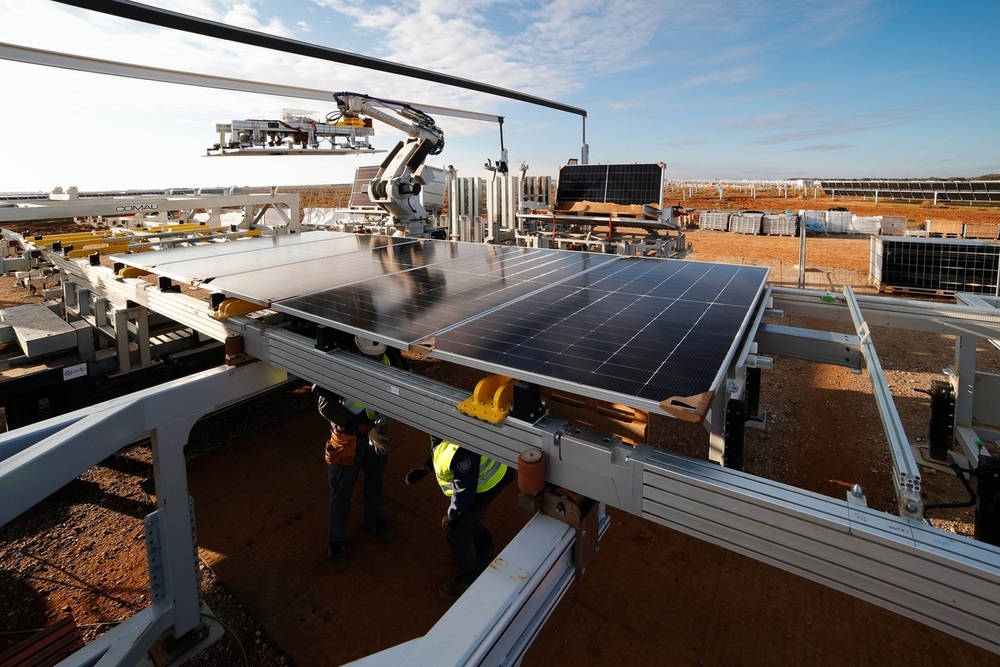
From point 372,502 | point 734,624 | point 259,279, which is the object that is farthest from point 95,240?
point 734,624

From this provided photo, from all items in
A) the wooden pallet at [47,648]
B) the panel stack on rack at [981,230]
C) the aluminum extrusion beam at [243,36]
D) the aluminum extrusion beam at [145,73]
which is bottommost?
the wooden pallet at [47,648]

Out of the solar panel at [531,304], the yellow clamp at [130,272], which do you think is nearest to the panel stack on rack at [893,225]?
the solar panel at [531,304]

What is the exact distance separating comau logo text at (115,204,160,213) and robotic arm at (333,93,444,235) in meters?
3.58

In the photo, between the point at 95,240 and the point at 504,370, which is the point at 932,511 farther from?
the point at 95,240

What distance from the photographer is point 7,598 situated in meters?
4.27

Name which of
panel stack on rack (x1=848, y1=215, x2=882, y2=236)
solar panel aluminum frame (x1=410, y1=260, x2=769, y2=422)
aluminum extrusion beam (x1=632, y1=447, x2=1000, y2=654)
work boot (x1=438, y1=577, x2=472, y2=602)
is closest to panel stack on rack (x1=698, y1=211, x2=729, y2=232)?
panel stack on rack (x1=848, y1=215, x2=882, y2=236)

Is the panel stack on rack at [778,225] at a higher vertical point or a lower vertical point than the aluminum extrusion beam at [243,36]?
lower

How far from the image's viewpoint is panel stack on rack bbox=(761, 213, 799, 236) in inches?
1086

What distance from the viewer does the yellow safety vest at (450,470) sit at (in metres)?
3.84

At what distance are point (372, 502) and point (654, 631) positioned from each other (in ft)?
9.03

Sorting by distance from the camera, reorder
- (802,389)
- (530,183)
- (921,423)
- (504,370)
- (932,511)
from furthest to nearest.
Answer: (530,183) → (802,389) → (921,423) → (932,511) → (504,370)

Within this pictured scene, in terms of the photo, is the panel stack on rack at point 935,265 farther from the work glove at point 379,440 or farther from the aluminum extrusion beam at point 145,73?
the work glove at point 379,440

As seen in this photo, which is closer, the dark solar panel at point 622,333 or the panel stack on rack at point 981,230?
the dark solar panel at point 622,333

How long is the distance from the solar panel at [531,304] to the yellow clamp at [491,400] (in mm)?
171
